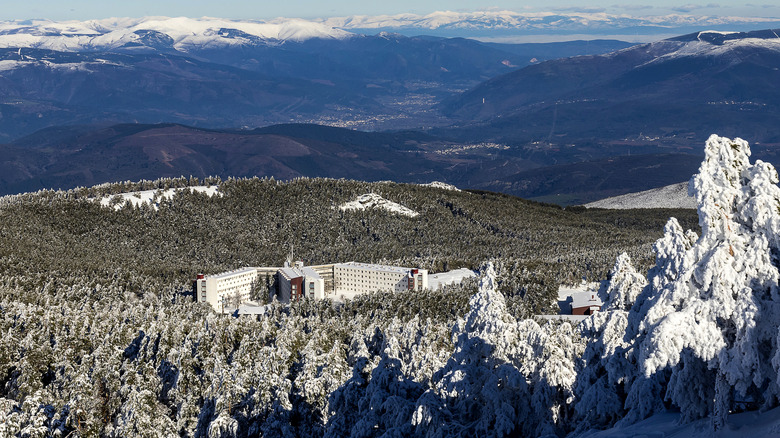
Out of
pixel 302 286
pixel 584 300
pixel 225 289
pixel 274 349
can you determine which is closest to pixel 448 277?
pixel 302 286

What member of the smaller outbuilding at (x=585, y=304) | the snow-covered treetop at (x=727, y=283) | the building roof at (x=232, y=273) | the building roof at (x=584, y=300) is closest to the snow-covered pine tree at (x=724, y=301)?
the snow-covered treetop at (x=727, y=283)

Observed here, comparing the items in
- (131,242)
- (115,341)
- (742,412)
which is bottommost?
(131,242)

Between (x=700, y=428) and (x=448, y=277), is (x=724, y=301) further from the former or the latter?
(x=448, y=277)

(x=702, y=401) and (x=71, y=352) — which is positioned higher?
(x=702, y=401)

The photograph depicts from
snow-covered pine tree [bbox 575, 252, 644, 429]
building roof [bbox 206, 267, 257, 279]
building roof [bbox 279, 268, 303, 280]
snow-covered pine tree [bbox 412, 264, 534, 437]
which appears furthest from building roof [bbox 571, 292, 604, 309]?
snow-covered pine tree [bbox 412, 264, 534, 437]

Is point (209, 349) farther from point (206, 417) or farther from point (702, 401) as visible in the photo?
point (702, 401)

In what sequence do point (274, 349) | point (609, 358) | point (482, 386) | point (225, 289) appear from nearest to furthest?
1. point (609, 358)
2. point (482, 386)
3. point (274, 349)
4. point (225, 289)

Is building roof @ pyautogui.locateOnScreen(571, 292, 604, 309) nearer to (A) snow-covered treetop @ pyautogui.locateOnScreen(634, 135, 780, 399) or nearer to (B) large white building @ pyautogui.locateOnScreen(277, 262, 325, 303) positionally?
(B) large white building @ pyautogui.locateOnScreen(277, 262, 325, 303)

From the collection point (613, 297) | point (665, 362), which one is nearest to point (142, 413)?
point (613, 297)

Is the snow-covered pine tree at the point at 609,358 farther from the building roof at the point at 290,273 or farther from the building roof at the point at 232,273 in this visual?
the building roof at the point at 232,273
